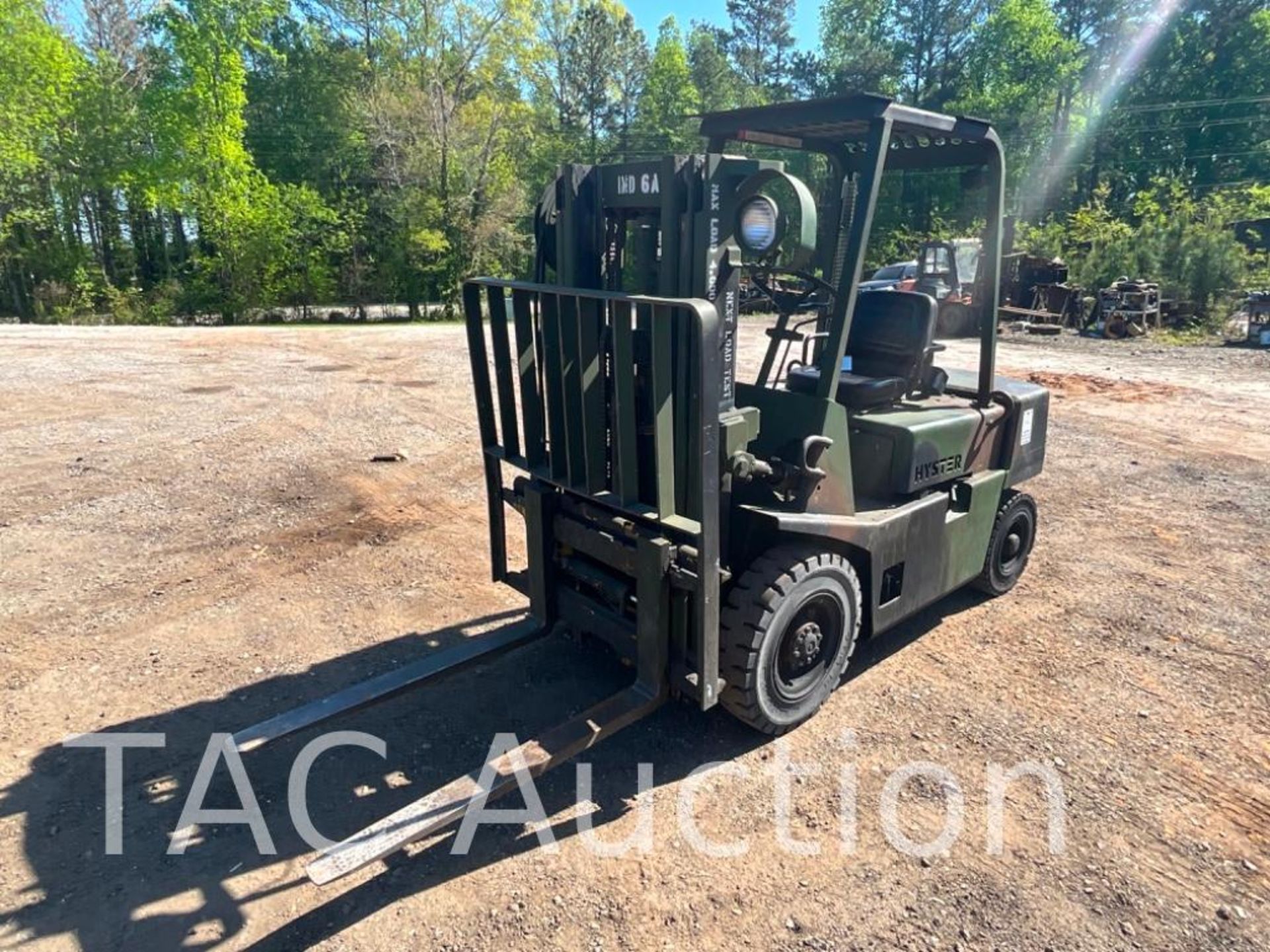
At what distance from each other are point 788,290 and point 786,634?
1.79 m

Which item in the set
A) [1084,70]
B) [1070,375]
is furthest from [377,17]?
[1084,70]

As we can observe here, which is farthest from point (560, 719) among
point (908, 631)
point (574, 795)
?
point (908, 631)

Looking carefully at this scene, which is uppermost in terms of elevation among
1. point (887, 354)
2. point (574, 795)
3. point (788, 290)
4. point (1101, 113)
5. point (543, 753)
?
point (1101, 113)

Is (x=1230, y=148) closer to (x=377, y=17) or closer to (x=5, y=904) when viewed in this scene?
(x=377, y=17)

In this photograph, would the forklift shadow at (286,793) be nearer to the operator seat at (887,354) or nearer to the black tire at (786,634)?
the black tire at (786,634)

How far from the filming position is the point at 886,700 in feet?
14.2

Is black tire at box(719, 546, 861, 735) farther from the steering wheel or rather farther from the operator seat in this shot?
the steering wheel

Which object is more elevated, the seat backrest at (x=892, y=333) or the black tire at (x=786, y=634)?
the seat backrest at (x=892, y=333)

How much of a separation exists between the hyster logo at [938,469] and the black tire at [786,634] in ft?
2.66

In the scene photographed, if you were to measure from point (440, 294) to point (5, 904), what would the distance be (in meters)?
28.5

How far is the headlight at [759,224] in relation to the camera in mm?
3213

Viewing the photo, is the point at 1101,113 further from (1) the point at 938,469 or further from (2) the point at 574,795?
(2) the point at 574,795

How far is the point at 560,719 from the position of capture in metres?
4.14

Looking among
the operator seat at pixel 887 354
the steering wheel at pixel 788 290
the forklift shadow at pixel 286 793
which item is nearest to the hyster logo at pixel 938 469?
the operator seat at pixel 887 354
